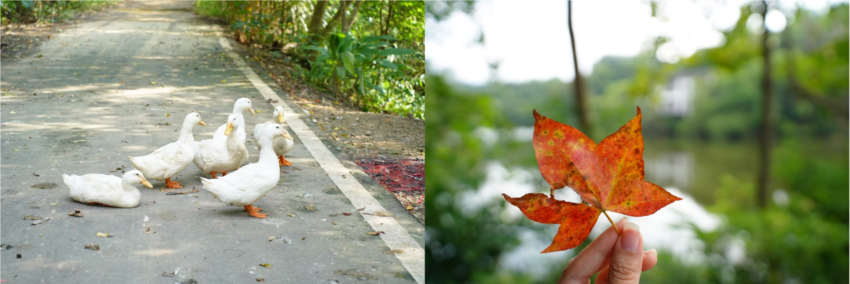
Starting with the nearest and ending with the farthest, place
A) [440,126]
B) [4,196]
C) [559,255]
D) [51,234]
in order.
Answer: [51,234]
[4,196]
[440,126]
[559,255]

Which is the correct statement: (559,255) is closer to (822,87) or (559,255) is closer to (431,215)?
(431,215)

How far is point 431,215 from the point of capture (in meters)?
1.47

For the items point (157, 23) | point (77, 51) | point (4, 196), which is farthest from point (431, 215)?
point (157, 23)

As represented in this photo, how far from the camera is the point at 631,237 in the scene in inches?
13.9

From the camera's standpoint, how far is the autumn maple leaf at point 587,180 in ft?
0.92

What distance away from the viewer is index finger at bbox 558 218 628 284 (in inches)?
15.2

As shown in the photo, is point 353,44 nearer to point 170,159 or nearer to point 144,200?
point 170,159

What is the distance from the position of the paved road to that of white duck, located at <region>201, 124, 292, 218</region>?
0.17ft

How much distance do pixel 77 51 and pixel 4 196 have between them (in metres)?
1.09

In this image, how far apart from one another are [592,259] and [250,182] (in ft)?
3.50

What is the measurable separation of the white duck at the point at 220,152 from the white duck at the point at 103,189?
28 centimetres

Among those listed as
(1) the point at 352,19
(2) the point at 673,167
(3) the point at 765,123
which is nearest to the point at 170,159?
(2) the point at 673,167

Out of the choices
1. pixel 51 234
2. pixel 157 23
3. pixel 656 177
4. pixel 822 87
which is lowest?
pixel 51 234

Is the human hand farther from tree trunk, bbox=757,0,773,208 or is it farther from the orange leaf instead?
tree trunk, bbox=757,0,773,208
